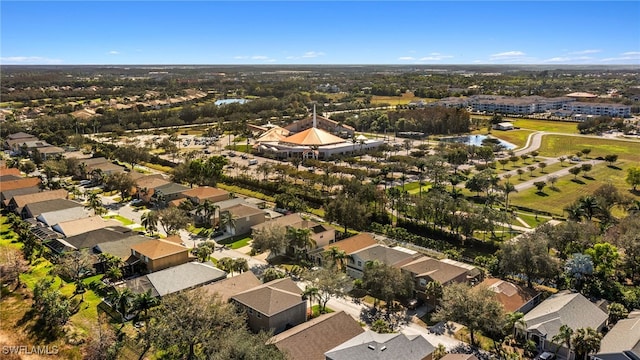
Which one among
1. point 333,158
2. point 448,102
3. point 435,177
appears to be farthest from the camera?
point 448,102

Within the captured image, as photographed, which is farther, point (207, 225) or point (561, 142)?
point (561, 142)

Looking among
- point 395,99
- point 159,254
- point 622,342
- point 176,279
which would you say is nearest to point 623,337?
point 622,342

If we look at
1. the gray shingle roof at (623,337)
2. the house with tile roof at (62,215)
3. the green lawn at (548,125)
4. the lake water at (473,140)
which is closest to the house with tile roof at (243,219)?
the house with tile roof at (62,215)

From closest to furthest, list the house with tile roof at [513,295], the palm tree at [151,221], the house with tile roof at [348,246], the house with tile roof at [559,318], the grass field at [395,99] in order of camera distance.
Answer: the house with tile roof at [559,318] → the house with tile roof at [513,295] → the house with tile roof at [348,246] → the palm tree at [151,221] → the grass field at [395,99]

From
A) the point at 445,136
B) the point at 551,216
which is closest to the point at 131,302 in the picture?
the point at 551,216

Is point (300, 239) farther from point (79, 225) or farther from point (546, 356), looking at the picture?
point (79, 225)

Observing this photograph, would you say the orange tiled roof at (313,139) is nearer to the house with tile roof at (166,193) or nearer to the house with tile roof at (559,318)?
the house with tile roof at (166,193)

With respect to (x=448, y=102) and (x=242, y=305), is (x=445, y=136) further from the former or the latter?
(x=242, y=305)
